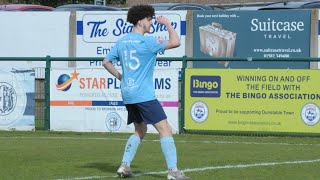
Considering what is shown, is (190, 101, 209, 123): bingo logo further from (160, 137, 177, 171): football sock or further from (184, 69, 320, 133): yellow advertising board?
(160, 137, 177, 171): football sock

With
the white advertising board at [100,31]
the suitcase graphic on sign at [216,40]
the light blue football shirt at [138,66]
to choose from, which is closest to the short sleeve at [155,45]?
the light blue football shirt at [138,66]

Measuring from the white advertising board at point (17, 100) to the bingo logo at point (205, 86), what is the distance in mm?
3226

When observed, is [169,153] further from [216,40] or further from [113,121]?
[216,40]

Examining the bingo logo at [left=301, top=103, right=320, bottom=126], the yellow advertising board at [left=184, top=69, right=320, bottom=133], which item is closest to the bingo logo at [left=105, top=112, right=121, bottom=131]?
the yellow advertising board at [left=184, top=69, right=320, bottom=133]

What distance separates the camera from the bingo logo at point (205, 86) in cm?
1658

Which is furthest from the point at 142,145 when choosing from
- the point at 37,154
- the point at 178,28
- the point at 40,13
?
the point at 40,13

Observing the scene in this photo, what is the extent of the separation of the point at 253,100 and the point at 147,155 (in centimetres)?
387

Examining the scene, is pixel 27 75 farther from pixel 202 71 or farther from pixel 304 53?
pixel 304 53

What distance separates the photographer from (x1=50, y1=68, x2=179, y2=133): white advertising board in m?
17.0

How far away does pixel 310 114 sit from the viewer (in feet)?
52.3

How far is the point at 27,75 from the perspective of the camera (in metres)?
17.8

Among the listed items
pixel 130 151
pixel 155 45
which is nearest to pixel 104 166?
pixel 130 151

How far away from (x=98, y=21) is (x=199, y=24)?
2.67 metres

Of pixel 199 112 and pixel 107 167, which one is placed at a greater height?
pixel 199 112
